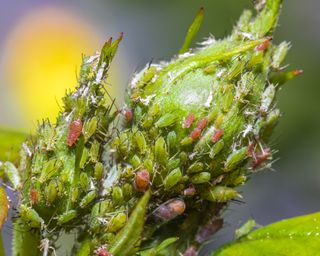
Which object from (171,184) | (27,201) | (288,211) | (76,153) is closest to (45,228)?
(27,201)

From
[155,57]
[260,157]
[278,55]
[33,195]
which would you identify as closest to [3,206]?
[33,195]

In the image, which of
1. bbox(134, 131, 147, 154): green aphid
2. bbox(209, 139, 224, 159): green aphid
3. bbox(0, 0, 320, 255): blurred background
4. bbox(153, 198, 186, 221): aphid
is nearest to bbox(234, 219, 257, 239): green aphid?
bbox(153, 198, 186, 221): aphid

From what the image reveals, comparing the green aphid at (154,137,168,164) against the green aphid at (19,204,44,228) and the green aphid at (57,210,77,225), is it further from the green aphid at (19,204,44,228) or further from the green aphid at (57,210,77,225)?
the green aphid at (19,204,44,228)

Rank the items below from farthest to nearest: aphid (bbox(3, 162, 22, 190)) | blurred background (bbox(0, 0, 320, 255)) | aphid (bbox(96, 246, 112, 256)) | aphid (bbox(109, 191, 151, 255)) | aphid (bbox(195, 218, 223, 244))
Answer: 1. blurred background (bbox(0, 0, 320, 255))
2. aphid (bbox(195, 218, 223, 244))
3. aphid (bbox(3, 162, 22, 190))
4. aphid (bbox(96, 246, 112, 256))
5. aphid (bbox(109, 191, 151, 255))

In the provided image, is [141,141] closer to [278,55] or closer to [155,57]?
[278,55]

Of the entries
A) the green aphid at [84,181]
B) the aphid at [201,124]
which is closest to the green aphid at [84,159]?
the green aphid at [84,181]
